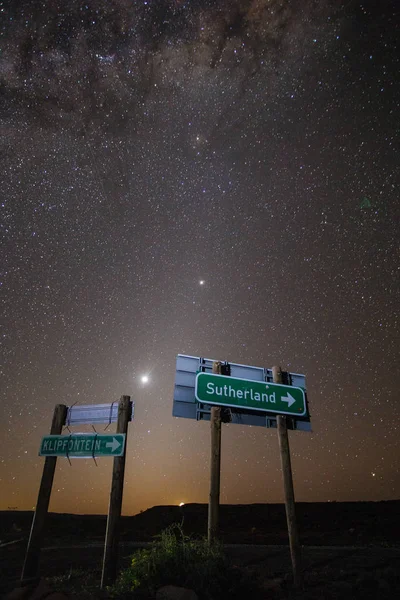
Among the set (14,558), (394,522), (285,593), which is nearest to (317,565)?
(285,593)

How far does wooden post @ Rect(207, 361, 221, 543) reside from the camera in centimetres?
817

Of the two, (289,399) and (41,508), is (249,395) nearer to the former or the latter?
(289,399)

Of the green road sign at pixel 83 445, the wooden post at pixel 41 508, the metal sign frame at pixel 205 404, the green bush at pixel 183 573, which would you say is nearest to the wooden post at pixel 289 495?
the metal sign frame at pixel 205 404

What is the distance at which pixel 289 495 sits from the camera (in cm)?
888

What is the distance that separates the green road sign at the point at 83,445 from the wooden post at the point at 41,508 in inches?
8.4

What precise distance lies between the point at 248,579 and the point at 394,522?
20.2 m

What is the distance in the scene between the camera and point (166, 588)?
5.72 m

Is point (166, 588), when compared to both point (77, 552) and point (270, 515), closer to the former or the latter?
point (77, 552)

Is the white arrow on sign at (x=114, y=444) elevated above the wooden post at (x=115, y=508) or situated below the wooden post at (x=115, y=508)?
above

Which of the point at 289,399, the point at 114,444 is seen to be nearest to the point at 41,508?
the point at 114,444

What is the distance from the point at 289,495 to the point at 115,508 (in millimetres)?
3926

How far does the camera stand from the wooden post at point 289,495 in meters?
7.81

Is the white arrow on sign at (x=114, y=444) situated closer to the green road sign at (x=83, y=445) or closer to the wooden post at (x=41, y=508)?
the green road sign at (x=83, y=445)

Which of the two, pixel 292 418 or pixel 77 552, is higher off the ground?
pixel 292 418
